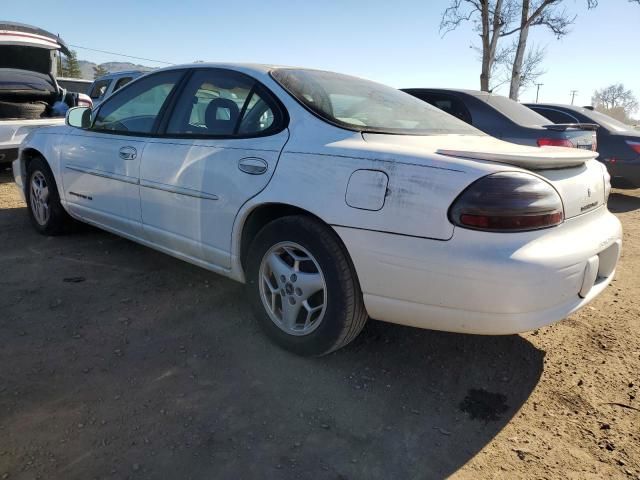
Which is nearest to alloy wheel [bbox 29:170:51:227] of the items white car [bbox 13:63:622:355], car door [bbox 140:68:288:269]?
white car [bbox 13:63:622:355]

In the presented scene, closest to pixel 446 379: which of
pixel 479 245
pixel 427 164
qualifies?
pixel 479 245

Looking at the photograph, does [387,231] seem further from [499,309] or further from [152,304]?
[152,304]

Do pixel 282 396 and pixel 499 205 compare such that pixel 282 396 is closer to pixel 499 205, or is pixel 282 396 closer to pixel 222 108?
pixel 499 205

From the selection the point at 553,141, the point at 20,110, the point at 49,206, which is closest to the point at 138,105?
the point at 49,206

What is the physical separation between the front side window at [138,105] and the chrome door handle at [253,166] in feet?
3.41

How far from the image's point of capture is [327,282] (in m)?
2.36

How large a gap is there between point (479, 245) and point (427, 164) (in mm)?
396

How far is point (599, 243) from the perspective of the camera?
7.52ft

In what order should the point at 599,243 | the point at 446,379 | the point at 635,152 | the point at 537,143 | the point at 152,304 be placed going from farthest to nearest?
the point at 635,152 → the point at 537,143 → the point at 152,304 → the point at 446,379 → the point at 599,243

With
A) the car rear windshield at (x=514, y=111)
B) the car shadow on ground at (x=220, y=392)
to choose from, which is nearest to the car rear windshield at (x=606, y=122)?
the car rear windshield at (x=514, y=111)

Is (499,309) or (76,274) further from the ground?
(499,309)

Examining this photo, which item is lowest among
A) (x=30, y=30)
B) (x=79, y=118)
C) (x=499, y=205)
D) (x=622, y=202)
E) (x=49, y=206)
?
(x=622, y=202)

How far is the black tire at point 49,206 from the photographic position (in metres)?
4.30

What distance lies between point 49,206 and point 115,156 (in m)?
1.30
